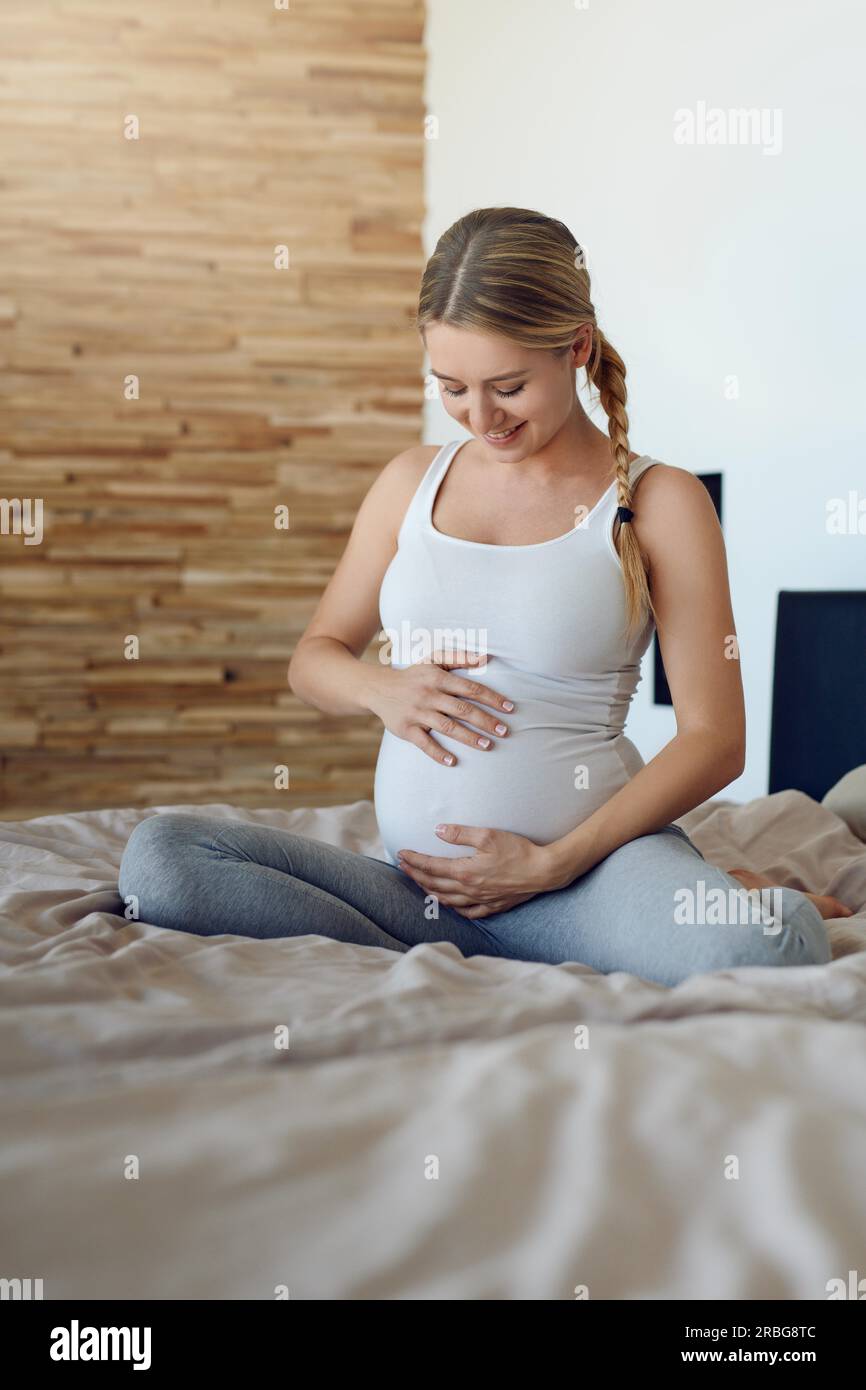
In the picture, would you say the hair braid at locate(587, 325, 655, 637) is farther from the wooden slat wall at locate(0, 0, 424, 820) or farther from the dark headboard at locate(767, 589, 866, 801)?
the wooden slat wall at locate(0, 0, 424, 820)

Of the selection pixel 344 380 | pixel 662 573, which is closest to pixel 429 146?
pixel 344 380

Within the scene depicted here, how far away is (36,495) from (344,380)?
1.00 m

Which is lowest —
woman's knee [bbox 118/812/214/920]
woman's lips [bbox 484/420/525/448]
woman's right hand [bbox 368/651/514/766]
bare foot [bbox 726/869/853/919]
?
bare foot [bbox 726/869/853/919]

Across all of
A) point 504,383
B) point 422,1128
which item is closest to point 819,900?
point 504,383

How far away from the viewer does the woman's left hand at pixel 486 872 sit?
136cm

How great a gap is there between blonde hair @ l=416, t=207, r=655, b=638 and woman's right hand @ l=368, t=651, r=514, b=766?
18 cm

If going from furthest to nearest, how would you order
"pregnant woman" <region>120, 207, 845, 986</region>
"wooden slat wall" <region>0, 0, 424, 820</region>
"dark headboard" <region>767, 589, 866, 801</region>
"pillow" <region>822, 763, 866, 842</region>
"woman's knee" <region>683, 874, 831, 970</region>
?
1. "wooden slat wall" <region>0, 0, 424, 820</region>
2. "dark headboard" <region>767, 589, 866, 801</region>
3. "pillow" <region>822, 763, 866, 842</region>
4. "pregnant woman" <region>120, 207, 845, 986</region>
5. "woman's knee" <region>683, 874, 831, 970</region>

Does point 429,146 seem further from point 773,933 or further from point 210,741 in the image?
point 773,933

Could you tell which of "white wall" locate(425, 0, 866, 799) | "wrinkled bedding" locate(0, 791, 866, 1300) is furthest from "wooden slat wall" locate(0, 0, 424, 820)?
"wrinkled bedding" locate(0, 791, 866, 1300)

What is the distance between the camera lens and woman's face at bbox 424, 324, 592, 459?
1.41m

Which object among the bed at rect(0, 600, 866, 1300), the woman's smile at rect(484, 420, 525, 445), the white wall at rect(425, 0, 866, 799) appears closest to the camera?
the bed at rect(0, 600, 866, 1300)

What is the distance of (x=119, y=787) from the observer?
4.08 meters

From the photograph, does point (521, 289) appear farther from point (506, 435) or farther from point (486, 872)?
point (486, 872)

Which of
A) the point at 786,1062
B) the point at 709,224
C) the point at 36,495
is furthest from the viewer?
the point at 36,495
